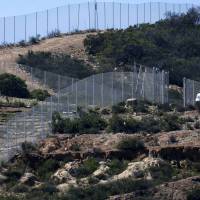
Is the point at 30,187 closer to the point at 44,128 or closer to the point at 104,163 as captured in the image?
A: the point at 104,163

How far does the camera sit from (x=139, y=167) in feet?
172

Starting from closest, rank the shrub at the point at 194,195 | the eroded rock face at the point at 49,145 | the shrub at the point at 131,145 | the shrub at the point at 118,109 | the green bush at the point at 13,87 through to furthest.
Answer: the shrub at the point at 194,195
the shrub at the point at 131,145
the eroded rock face at the point at 49,145
the shrub at the point at 118,109
the green bush at the point at 13,87

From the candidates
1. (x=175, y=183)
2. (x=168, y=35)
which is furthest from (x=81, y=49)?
(x=175, y=183)

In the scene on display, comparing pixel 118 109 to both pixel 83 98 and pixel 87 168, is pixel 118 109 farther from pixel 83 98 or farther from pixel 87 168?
pixel 87 168

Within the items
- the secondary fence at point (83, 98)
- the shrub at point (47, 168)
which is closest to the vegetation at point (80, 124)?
the secondary fence at point (83, 98)

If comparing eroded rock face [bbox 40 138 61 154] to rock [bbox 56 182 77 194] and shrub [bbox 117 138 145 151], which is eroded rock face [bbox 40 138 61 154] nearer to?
shrub [bbox 117 138 145 151]

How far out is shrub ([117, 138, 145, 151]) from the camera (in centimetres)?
5547

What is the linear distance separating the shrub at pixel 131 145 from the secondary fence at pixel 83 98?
12.6 ft

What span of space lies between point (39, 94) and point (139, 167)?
23.3 metres

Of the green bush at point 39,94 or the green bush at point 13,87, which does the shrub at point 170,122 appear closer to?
the green bush at point 39,94

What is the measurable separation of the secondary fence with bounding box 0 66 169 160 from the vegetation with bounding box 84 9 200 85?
1235 centimetres

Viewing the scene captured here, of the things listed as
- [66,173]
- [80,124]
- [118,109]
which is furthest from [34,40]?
[66,173]

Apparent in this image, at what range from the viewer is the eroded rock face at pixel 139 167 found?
51.3m

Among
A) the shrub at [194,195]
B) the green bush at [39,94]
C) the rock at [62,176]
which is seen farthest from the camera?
the green bush at [39,94]
